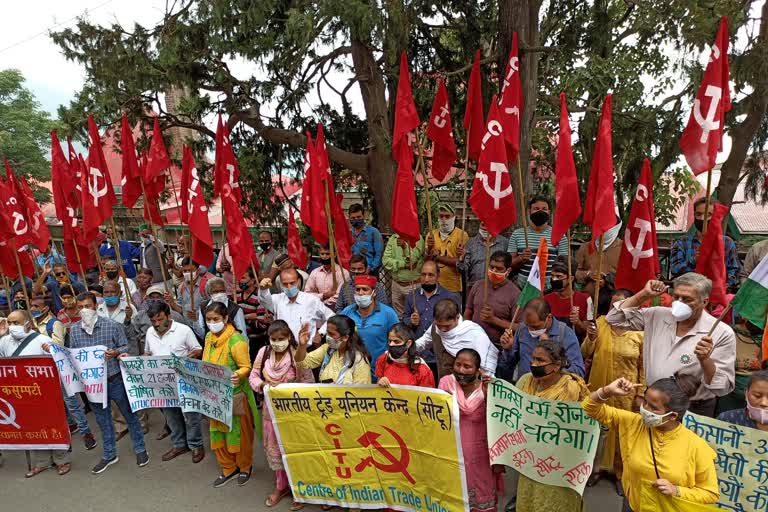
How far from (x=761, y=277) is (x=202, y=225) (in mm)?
5092

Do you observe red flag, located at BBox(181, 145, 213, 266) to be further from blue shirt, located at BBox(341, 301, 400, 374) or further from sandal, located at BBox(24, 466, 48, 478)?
sandal, located at BBox(24, 466, 48, 478)

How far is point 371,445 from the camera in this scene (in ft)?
14.3

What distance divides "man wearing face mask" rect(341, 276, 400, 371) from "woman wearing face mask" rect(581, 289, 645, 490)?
5.34 ft

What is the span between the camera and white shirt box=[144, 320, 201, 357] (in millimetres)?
5395

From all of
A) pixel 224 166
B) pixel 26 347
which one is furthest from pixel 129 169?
pixel 26 347

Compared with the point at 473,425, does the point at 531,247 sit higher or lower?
higher

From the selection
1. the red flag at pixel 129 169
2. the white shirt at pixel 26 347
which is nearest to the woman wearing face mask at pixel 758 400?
the white shirt at pixel 26 347

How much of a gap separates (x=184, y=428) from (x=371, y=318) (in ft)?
7.75

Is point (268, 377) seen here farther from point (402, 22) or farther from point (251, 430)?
point (402, 22)

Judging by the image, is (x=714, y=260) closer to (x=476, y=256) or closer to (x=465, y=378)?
(x=465, y=378)

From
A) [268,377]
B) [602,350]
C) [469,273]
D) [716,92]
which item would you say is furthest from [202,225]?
[716,92]

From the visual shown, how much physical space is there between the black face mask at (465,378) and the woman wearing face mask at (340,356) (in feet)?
2.64

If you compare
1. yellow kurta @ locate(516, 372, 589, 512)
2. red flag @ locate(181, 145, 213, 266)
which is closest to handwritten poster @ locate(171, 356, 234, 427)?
red flag @ locate(181, 145, 213, 266)

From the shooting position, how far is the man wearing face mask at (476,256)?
6.00 m
